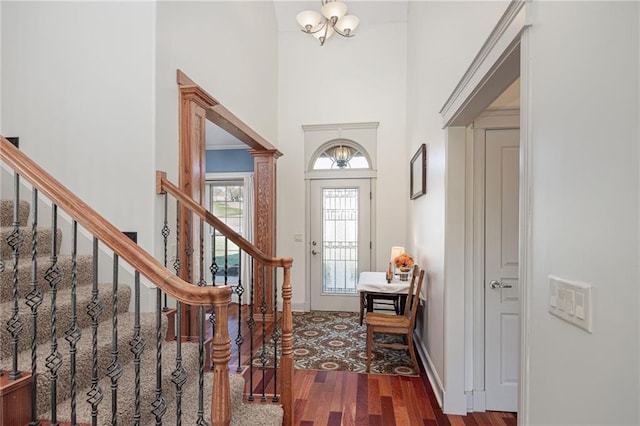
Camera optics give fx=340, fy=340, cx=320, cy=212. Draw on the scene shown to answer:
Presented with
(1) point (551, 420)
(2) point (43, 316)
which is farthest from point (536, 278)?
(2) point (43, 316)

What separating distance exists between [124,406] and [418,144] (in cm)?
361

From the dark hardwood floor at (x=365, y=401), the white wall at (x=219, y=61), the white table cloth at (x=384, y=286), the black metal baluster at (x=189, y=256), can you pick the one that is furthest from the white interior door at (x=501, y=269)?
the white wall at (x=219, y=61)

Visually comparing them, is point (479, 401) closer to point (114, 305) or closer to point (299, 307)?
point (114, 305)

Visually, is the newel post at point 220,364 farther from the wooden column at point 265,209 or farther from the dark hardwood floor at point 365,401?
the wooden column at point 265,209

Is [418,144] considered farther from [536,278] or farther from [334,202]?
[536,278]

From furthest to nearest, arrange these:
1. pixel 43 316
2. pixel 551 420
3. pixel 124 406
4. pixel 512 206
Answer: pixel 512 206 < pixel 43 316 < pixel 124 406 < pixel 551 420

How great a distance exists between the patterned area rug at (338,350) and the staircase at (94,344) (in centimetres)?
117

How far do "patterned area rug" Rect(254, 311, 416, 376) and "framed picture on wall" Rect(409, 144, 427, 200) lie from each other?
1.76 m

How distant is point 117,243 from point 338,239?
4.27 metres

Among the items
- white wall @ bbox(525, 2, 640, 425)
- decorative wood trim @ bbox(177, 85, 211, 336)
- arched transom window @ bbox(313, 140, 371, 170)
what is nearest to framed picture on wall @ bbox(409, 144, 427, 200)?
arched transom window @ bbox(313, 140, 371, 170)

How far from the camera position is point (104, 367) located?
1.84m

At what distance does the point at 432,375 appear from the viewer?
2986 millimetres

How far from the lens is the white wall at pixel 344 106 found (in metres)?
5.31

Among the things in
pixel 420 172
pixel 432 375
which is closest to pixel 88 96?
pixel 420 172
